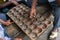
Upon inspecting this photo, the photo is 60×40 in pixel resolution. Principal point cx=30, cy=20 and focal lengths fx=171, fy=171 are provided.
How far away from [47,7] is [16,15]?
1.24 ft

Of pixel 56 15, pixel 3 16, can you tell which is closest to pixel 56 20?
pixel 56 15

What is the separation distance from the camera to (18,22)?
6.32 feet

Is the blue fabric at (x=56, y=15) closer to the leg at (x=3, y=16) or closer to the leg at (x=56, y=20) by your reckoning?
the leg at (x=56, y=20)

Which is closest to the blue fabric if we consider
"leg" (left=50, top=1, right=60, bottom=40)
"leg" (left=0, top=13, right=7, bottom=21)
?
"leg" (left=50, top=1, right=60, bottom=40)

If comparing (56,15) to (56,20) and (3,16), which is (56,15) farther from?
(3,16)

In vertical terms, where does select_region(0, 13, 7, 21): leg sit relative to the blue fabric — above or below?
above

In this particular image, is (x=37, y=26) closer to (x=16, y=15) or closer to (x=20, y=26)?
(x=20, y=26)

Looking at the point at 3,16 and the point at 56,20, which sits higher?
the point at 3,16

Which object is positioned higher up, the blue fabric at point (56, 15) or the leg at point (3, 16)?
the leg at point (3, 16)

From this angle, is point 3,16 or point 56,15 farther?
point 3,16

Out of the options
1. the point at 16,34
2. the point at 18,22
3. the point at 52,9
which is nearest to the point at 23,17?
the point at 18,22

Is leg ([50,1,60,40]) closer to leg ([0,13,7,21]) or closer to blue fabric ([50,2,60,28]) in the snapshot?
blue fabric ([50,2,60,28])

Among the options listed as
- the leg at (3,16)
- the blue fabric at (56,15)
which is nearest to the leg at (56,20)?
the blue fabric at (56,15)

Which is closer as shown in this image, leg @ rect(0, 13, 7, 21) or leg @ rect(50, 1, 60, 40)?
leg @ rect(50, 1, 60, 40)
